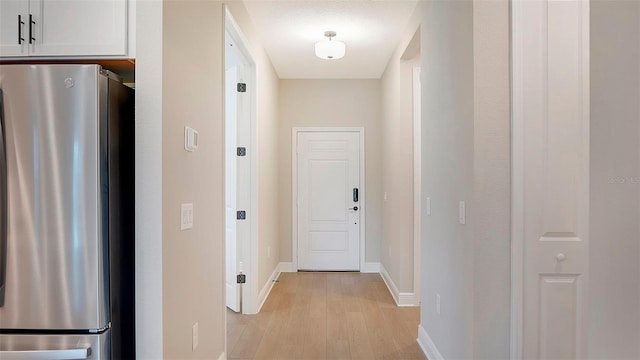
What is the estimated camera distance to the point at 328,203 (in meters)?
5.19

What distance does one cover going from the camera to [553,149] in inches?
69.7

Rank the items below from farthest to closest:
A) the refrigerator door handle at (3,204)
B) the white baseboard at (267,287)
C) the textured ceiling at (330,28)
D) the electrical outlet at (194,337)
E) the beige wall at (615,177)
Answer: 1. the white baseboard at (267,287)
2. the textured ceiling at (330,28)
3. the electrical outlet at (194,337)
4. the refrigerator door handle at (3,204)
5. the beige wall at (615,177)

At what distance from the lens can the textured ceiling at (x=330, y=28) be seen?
9.85ft

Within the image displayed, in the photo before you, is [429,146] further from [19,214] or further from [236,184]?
[19,214]

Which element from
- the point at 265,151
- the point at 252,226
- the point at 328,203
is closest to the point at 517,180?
the point at 252,226

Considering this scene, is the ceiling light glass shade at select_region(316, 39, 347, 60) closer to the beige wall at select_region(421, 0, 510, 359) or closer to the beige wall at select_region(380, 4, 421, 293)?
the beige wall at select_region(380, 4, 421, 293)

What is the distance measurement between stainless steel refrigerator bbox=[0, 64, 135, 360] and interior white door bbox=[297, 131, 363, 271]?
12.7 ft

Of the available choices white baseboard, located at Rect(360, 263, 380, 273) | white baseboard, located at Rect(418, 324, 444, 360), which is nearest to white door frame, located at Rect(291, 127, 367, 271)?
white baseboard, located at Rect(360, 263, 380, 273)

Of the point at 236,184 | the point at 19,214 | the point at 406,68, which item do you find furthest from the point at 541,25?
the point at 236,184

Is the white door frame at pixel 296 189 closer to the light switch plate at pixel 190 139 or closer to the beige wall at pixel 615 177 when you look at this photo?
the light switch plate at pixel 190 139

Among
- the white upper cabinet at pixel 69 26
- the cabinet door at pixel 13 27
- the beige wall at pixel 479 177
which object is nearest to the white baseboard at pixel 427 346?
the beige wall at pixel 479 177

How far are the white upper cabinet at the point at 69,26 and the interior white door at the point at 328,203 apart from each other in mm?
3678

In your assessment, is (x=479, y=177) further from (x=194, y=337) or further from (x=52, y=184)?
(x=52, y=184)

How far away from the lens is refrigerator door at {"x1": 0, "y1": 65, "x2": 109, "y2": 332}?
52.6 inches
